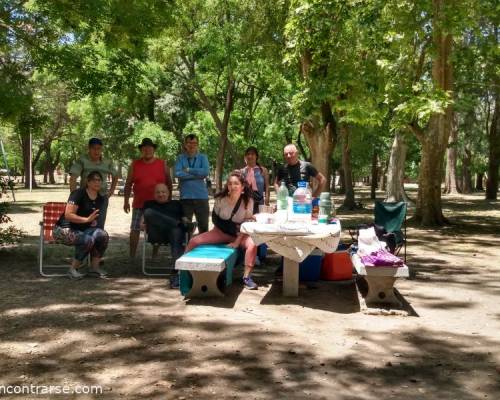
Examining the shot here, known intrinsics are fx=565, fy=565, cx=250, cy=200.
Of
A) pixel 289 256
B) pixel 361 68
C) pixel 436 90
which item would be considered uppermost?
pixel 361 68

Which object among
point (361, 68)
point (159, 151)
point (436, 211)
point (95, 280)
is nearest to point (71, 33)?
point (95, 280)

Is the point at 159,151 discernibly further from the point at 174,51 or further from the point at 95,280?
the point at 95,280

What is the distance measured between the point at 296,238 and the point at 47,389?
323 cm

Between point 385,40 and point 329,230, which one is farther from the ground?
point 385,40

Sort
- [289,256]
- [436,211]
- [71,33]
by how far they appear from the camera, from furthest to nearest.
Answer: [436,211] < [71,33] < [289,256]

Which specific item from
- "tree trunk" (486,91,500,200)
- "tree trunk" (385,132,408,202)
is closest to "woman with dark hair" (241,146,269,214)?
"tree trunk" (385,132,408,202)

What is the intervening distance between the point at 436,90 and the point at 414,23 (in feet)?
Answer: 5.14

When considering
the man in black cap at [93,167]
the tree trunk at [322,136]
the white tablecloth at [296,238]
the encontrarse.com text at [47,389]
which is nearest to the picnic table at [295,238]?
the white tablecloth at [296,238]

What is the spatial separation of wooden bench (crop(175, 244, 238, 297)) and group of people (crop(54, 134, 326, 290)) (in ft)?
1.24

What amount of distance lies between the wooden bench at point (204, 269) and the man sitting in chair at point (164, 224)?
0.88 metres

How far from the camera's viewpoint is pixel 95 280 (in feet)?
25.2

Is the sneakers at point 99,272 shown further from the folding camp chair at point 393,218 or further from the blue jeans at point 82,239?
the folding camp chair at point 393,218

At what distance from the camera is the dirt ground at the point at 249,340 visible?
4.06 meters

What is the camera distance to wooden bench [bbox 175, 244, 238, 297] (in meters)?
6.19
